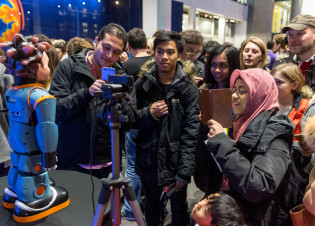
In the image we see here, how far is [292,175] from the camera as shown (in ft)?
4.30

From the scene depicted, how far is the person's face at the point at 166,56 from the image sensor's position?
1703mm

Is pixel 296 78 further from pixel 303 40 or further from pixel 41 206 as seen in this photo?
pixel 41 206

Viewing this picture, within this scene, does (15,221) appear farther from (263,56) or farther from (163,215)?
(263,56)

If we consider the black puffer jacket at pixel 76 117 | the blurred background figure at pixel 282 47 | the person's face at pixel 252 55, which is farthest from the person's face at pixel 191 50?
the black puffer jacket at pixel 76 117

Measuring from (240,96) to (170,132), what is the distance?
59cm

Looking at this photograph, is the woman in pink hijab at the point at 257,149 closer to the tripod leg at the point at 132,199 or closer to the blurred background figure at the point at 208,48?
the tripod leg at the point at 132,199

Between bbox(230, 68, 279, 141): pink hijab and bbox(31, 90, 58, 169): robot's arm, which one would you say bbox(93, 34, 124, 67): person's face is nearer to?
bbox(31, 90, 58, 169): robot's arm

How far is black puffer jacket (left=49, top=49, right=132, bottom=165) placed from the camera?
5.03 feet

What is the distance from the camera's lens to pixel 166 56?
1.70 meters

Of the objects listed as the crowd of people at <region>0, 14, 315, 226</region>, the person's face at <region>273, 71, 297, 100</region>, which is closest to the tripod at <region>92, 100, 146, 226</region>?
the crowd of people at <region>0, 14, 315, 226</region>

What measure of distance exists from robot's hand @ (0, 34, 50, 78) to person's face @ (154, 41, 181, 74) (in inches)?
31.4

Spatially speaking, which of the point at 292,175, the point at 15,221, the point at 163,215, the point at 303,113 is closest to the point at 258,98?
the point at 292,175

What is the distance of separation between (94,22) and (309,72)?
5.30 metres

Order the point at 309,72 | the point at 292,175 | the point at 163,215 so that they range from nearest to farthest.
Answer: the point at 292,175 < the point at 309,72 < the point at 163,215
